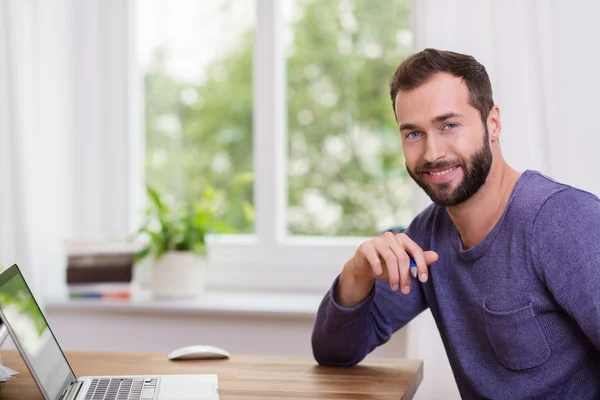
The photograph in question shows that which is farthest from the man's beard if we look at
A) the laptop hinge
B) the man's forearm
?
the laptop hinge

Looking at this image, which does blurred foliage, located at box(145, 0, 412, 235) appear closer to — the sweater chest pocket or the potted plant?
the potted plant

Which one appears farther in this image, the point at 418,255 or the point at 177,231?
the point at 177,231

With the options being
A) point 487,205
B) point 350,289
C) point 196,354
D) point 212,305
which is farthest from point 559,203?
point 212,305

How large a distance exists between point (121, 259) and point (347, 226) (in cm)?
100

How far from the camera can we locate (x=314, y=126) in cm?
344

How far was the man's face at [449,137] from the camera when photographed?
1596 millimetres

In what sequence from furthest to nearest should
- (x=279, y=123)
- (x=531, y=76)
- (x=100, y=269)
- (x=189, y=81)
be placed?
1. (x=189, y=81)
2. (x=279, y=123)
3. (x=100, y=269)
4. (x=531, y=76)

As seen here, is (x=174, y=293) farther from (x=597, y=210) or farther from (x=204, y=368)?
(x=597, y=210)

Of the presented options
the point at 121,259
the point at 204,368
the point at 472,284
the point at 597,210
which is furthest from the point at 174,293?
the point at 597,210

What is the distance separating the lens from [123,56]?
3.02 m

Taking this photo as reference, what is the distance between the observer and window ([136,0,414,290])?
2924mm

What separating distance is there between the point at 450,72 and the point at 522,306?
0.48m

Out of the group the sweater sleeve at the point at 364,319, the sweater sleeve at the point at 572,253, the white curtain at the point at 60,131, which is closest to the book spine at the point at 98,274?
the white curtain at the point at 60,131

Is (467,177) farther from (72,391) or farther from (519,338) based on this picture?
(72,391)
